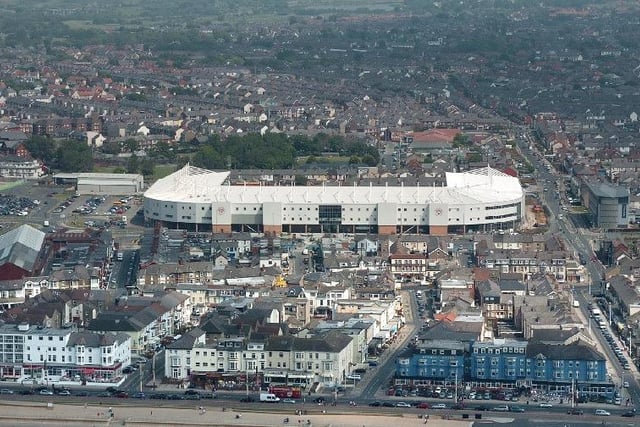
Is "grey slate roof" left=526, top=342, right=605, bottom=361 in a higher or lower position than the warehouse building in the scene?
higher

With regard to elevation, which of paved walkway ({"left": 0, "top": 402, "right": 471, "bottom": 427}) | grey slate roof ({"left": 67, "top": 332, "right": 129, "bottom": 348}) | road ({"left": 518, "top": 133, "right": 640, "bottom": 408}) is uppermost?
grey slate roof ({"left": 67, "top": 332, "right": 129, "bottom": 348})

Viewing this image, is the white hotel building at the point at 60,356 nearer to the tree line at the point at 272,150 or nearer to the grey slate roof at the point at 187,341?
the grey slate roof at the point at 187,341

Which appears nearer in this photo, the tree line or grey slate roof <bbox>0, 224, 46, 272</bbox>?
grey slate roof <bbox>0, 224, 46, 272</bbox>

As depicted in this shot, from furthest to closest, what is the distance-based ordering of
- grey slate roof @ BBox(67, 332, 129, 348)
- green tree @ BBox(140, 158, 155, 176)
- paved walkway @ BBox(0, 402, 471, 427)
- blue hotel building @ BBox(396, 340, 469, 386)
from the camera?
green tree @ BBox(140, 158, 155, 176) < grey slate roof @ BBox(67, 332, 129, 348) < blue hotel building @ BBox(396, 340, 469, 386) < paved walkway @ BBox(0, 402, 471, 427)

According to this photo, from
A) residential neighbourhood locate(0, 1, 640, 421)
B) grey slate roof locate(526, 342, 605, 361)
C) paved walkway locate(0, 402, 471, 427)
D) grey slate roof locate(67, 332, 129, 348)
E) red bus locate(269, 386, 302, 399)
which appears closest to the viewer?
paved walkway locate(0, 402, 471, 427)

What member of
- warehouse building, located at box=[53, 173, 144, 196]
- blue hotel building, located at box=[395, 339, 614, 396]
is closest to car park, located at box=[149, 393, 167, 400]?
blue hotel building, located at box=[395, 339, 614, 396]

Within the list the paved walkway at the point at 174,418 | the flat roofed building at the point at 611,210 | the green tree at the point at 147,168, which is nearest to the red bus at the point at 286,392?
the paved walkway at the point at 174,418

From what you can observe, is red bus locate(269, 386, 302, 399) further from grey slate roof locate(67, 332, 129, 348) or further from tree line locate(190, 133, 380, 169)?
tree line locate(190, 133, 380, 169)
